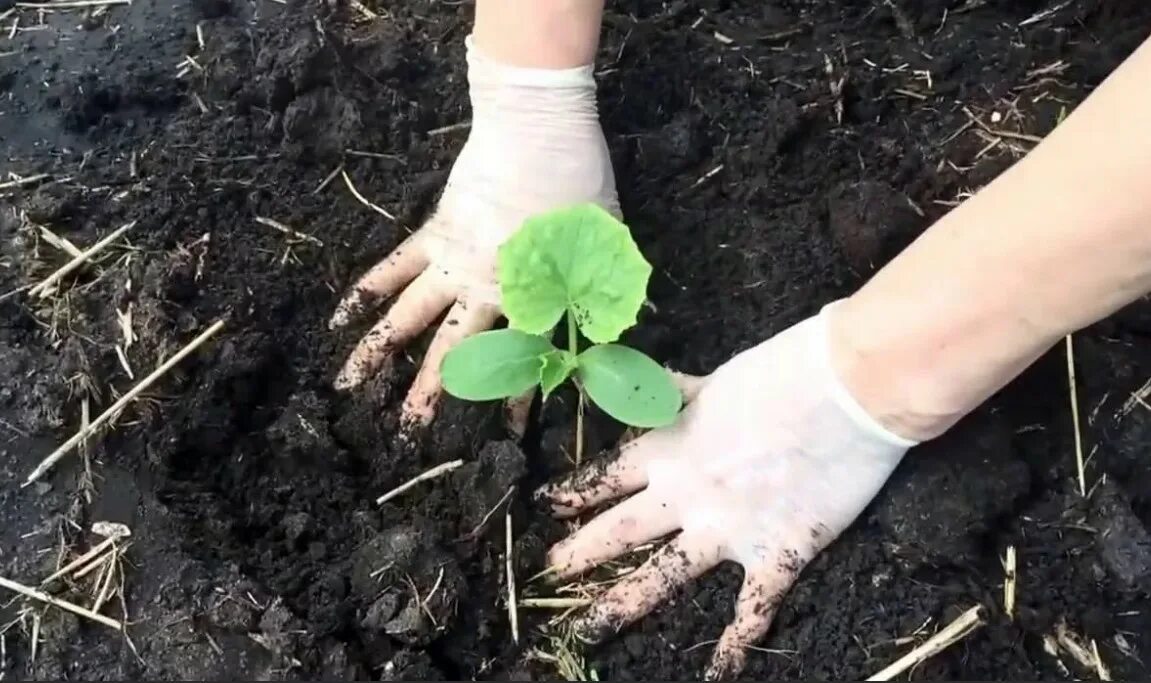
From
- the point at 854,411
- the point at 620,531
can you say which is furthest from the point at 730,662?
the point at 854,411

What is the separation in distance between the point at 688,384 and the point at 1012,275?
0.39m

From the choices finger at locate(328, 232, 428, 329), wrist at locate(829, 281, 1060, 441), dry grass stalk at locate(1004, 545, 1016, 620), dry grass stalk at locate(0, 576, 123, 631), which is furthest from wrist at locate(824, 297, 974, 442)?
dry grass stalk at locate(0, 576, 123, 631)

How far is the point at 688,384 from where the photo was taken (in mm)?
1241

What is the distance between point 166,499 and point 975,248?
878 millimetres

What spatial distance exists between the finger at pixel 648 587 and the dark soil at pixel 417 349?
25 mm

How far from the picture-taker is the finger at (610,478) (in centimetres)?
121

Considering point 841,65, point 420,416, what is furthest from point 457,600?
point 841,65

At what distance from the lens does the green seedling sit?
1130 mm

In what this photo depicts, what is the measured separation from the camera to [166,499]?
3.89 ft

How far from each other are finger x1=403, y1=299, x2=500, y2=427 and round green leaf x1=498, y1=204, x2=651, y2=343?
0.14 m

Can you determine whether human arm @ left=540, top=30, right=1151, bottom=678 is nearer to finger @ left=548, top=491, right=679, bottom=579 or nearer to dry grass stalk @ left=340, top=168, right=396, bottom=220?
finger @ left=548, top=491, right=679, bottom=579

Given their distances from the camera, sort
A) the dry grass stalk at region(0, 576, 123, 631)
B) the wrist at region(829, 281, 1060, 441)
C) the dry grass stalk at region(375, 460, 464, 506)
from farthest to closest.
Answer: the dry grass stalk at region(375, 460, 464, 506)
the dry grass stalk at region(0, 576, 123, 631)
the wrist at region(829, 281, 1060, 441)

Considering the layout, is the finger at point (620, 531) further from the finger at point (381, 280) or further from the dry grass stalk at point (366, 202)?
the dry grass stalk at point (366, 202)

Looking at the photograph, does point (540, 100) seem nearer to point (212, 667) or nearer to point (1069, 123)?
point (1069, 123)
